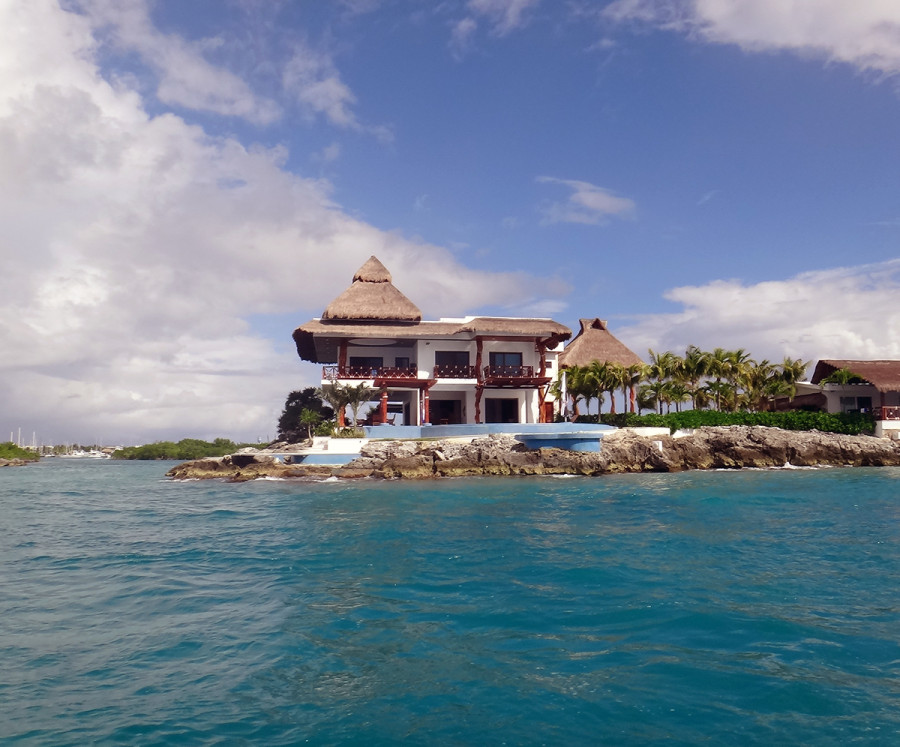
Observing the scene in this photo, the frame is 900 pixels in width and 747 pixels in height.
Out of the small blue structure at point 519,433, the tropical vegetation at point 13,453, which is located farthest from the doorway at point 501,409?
the tropical vegetation at point 13,453

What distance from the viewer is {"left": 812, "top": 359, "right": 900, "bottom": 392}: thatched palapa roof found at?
40469mm

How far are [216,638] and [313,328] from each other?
2977 centimetres

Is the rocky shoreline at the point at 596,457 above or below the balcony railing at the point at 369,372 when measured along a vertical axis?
below

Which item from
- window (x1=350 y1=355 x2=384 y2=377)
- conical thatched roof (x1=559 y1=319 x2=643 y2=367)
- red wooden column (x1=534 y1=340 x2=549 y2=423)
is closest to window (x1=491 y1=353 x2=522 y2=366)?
red wooden column (x1=534 y1=340 x2=549 y2=423)

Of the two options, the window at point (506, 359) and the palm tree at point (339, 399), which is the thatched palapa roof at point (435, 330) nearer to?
the window at point (506, 359)

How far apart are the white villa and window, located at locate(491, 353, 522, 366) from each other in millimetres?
60

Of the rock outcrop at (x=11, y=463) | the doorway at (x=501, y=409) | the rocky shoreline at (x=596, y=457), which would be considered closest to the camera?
the rocky shoreline at (x=596, y=457)

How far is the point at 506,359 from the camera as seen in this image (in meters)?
39.0

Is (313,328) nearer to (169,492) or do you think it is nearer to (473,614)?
(169,492)

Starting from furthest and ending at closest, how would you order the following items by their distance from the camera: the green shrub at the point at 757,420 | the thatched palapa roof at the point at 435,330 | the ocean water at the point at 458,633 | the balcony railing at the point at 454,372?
the balcony railing at the point at 454,372 → the green shrub at the point at 757,420 → the thatched palapa roof at the point at 435,330 → the ocean water at the point at 458,633

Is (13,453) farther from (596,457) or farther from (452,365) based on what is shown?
(596,457)

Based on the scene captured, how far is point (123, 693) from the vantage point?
5711 mm

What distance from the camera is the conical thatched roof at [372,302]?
127 ft

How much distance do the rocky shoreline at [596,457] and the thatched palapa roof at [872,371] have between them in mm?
3799
